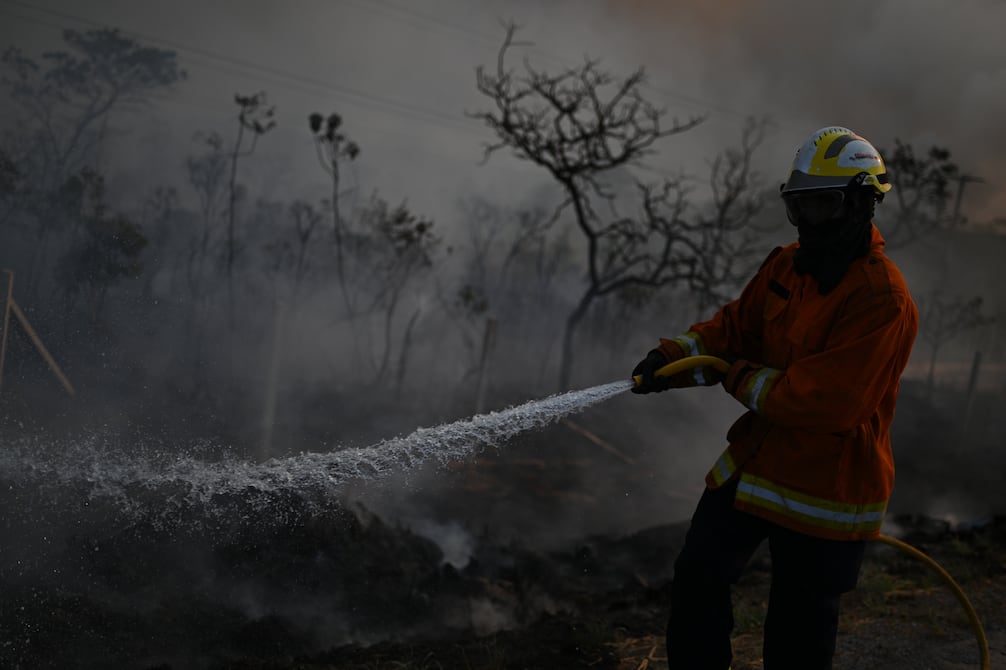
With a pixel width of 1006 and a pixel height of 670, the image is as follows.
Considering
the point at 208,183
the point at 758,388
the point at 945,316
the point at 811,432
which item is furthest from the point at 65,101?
the point at 945,316

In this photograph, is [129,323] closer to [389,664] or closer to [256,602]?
[256,602]

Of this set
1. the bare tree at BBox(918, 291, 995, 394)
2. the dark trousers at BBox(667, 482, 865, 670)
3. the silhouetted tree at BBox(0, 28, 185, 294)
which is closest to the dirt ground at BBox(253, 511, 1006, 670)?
the dark trousers at BBox(667, 482, 865, 670)

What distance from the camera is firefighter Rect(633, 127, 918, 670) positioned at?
88.6 inches

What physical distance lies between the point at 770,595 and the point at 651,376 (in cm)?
84

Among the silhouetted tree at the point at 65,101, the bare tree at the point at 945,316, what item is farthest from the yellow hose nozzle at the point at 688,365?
the bare tree at the point at 945,316

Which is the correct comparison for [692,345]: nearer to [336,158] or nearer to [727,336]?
[727,336]

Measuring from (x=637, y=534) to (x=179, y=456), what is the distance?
4.00 metres

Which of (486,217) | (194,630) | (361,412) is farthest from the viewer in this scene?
(486,217)

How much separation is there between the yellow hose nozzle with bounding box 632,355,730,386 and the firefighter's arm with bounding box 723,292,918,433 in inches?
13.1

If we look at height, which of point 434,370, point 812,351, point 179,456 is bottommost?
point 434,370

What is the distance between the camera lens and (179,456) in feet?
16.7

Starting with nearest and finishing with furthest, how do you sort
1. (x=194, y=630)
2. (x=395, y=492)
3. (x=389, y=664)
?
(x=389, y=664)
(x=194, y=630)
(x=395, y=492)

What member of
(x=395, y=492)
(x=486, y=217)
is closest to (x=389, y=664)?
(x=395, y=492)

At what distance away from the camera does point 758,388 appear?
Answer: 2.39 m
